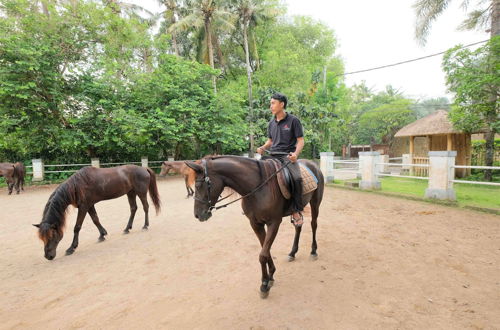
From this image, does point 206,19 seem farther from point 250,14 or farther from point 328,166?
point 328,166

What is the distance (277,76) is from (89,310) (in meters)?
21.5

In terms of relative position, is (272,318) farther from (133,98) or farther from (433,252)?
(133,98)

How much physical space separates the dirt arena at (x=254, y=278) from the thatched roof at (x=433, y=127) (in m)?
8.37

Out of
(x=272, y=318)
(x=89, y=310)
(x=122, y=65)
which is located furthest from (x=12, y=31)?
(x=272, y=318)

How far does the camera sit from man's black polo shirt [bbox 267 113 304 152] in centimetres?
324

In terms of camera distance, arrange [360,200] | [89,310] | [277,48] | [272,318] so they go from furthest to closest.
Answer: [277,48], [360,200], [89,310], [272,318]

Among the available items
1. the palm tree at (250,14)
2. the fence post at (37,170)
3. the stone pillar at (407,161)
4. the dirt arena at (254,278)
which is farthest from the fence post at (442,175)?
the fence post at (37,170)

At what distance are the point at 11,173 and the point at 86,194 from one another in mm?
9850

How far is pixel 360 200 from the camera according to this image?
8.21 meters

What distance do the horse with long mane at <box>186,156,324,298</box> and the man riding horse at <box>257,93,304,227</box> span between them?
231 mm

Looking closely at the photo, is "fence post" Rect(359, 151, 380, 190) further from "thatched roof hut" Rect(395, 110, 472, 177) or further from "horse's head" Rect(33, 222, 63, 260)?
"horse's head" Rect(33, 222, 63, 260)

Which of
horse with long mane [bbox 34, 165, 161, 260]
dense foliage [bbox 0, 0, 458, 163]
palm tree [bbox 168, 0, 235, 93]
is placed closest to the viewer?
horse with long mane [bbox 34, 165, 161, 260]

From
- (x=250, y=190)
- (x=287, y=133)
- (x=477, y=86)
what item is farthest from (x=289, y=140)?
(x=477, y=86)

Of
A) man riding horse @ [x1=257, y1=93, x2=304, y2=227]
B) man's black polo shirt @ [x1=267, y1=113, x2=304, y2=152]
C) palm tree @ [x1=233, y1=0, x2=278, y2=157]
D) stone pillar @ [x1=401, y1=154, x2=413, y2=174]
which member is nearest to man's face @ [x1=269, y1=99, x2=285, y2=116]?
man riding horse @ [x1=257, y1=93, x2=304, y2=227]
